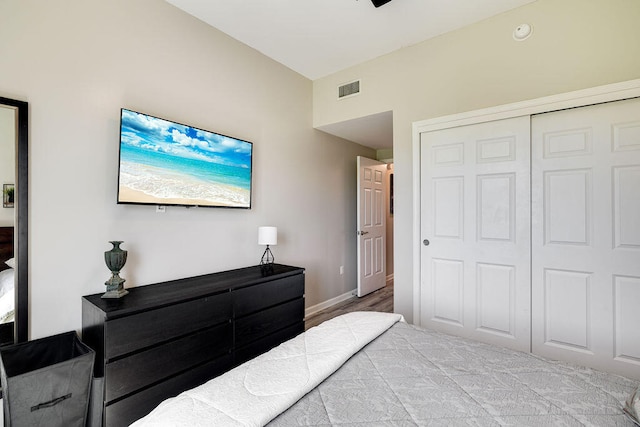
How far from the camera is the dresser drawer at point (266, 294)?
217 centimetres

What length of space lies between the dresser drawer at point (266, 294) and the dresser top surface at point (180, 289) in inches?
1.7

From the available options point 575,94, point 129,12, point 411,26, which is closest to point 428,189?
point 575,94

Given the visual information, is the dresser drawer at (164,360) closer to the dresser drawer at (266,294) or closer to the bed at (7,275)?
the dresser drawer at (266,294)

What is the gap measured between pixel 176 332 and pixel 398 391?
139 centimetres

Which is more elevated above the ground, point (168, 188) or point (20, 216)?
point (168, 188)

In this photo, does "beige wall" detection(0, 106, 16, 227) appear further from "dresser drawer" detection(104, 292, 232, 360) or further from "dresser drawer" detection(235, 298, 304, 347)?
"dresser drawer" detection(235, 298, 304, 347)

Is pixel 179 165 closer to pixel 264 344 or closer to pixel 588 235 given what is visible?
pixel 264 344

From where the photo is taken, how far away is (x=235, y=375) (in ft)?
3.46

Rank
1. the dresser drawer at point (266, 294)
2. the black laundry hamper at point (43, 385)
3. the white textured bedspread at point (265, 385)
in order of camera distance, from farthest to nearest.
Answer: the dresser drawer at point (266, 294), the black laundry hamper at point (43, 385), the white textured bedspread at point (265, 385)

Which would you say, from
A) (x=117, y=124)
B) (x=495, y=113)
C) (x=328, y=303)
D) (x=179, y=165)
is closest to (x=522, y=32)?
(x=495, y=113)

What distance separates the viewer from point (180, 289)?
2.04 m

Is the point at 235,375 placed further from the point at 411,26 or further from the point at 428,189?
the point at 411,26

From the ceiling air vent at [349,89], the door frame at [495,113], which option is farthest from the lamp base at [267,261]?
the ceiling air vent at [349,89]

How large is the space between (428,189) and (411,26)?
4.65ft
